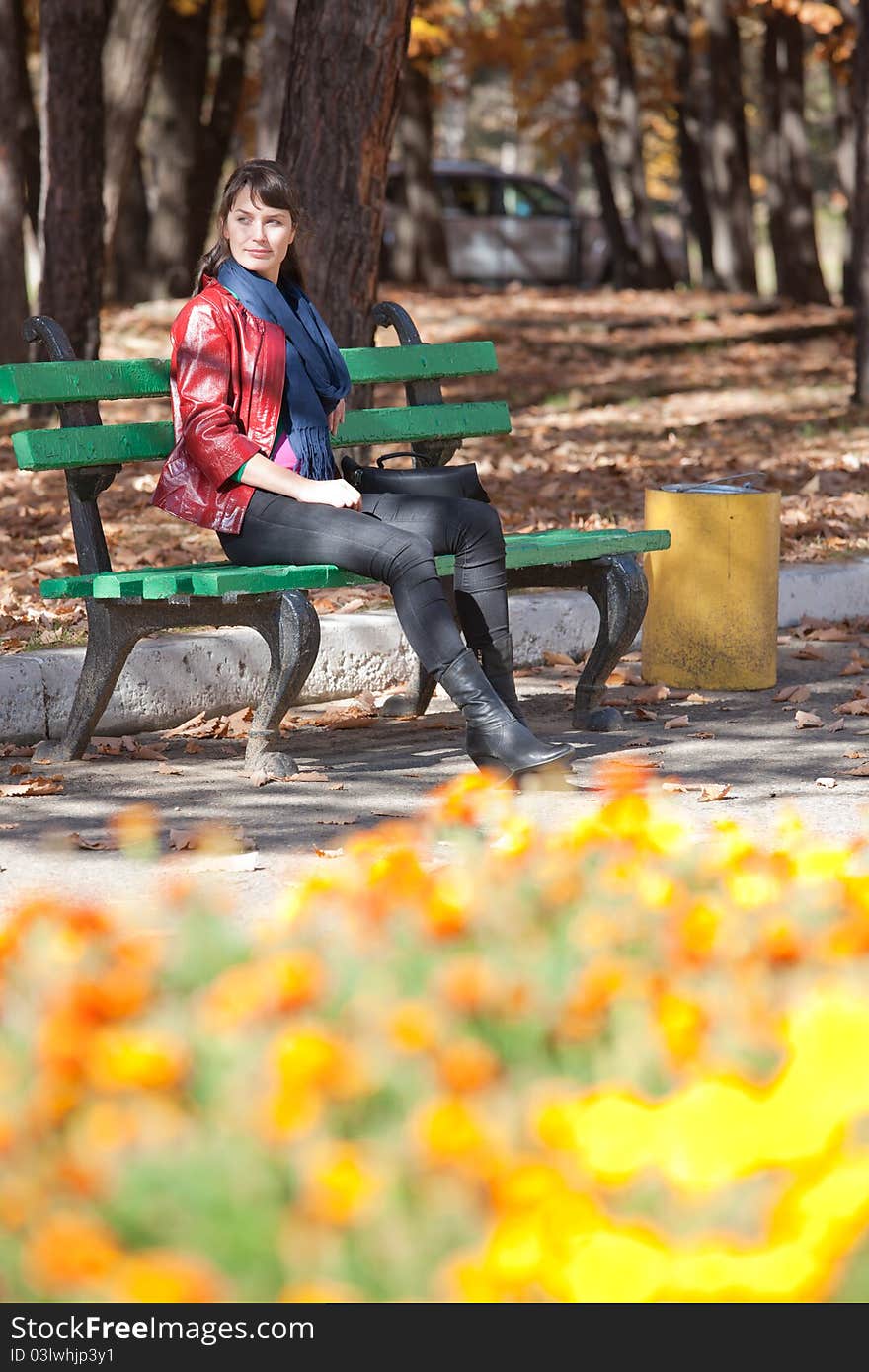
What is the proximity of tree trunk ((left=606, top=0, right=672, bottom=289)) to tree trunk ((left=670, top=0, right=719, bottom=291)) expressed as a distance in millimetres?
773

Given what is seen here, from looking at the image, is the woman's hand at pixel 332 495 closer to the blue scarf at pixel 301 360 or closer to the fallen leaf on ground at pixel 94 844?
the blue scarf at pixel 301 360

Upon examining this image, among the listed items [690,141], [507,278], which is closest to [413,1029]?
[690,141]

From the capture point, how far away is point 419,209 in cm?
2530

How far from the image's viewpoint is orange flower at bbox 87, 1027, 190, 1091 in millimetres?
2150

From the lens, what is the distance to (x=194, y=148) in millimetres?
21375

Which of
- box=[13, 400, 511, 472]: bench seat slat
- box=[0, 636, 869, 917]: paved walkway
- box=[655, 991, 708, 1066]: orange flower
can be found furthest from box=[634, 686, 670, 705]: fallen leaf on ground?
box=[655, 991, 708, 1066]: orange flower

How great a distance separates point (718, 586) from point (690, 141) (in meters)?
24.2

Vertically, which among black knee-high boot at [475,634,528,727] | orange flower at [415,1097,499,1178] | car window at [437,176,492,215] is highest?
car window at [437,176,492,215]

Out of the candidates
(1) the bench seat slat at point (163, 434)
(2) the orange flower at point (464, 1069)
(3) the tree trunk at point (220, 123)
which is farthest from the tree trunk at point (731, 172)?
(2) the orange flower at point (464, 1069)

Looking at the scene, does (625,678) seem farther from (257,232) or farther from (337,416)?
(257,232)

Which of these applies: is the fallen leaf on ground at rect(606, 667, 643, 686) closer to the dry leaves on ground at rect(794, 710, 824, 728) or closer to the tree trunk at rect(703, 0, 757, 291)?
the dry leaves on ground at rect(794, 710, 824, 728)

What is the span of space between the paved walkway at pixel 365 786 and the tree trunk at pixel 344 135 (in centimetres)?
290
